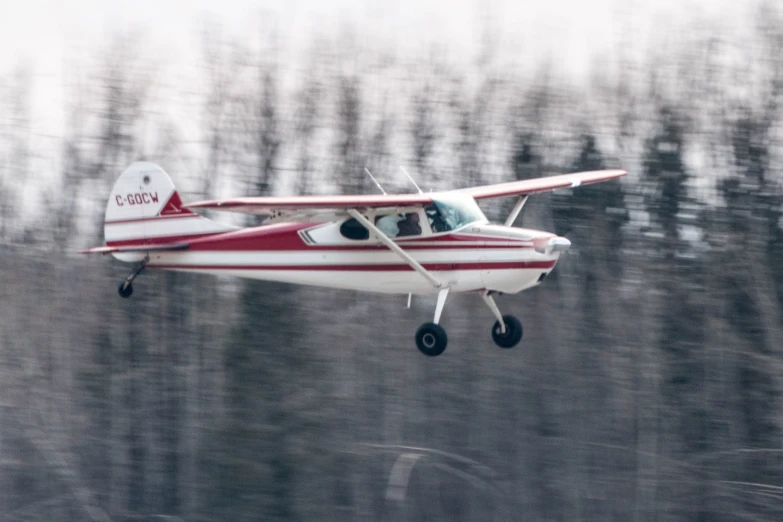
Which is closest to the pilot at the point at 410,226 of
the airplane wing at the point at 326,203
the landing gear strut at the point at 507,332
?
the airplane wing at the point at 326,203

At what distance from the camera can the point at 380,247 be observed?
1446 cm

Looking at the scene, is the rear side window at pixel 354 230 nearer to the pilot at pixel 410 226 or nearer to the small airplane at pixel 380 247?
the small airplane at pixel 380 247

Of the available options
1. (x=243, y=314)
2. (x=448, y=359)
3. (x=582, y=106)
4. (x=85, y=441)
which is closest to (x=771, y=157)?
(x=582, y=106)

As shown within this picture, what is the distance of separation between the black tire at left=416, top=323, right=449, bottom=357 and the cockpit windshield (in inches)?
45.3

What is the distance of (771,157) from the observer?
25969 millimetres

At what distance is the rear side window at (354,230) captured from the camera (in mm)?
14510

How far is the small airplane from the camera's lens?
13805 millimetres

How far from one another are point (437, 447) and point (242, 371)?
5.05 m

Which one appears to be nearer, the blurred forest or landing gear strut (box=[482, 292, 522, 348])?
landing gear strut (box=[482, 292, 522, 348])

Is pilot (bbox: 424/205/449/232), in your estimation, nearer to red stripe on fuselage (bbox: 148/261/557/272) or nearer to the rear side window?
red stripe on fuselage (bbox: 148/261/557/272)

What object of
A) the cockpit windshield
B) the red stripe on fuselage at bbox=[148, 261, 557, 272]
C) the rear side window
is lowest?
the red stripe on fuselage at bbox=[148, 261, 557, 272]

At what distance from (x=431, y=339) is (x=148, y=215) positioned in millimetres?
4262

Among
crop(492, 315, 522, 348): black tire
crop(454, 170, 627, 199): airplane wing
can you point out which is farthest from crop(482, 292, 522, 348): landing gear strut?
crop(454, 170, 627, 199): airplane wing

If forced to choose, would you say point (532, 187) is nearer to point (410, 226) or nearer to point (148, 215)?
point (410, 226)
